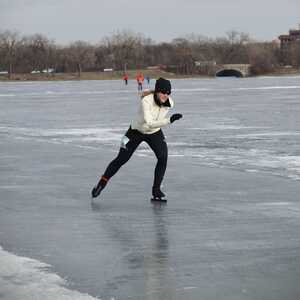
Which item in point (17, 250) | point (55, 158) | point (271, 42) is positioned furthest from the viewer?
point (271, 42)

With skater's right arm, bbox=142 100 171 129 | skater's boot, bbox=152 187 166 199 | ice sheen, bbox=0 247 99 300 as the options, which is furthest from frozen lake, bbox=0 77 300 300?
skater's right arm, bbox=142 100 171 129

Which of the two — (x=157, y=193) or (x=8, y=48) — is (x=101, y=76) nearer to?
(x=8, y=48)

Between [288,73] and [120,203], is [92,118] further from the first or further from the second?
[288,73]

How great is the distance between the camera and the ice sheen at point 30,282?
5613mm

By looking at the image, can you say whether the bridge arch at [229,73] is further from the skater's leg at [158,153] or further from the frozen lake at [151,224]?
the skater's leg at [158,153]

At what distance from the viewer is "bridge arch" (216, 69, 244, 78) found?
126m

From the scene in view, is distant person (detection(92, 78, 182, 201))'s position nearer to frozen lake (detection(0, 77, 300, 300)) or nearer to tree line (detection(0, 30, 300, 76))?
frozen lake (detection(0, 77, 300, 300))

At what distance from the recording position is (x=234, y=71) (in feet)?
419

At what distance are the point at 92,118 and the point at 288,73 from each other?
4201 inches

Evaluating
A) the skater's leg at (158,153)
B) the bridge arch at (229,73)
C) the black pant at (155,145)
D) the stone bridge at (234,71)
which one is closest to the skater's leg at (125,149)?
the black pant at (155,145)

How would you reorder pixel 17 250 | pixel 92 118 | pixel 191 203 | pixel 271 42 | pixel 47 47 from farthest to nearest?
1. pixel 271 42
2. pixel 47 47
3. pixel 92 118
4. pixel 191 203
5. pixel 17 250

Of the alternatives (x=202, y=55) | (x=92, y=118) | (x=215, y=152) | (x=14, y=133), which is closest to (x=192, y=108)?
(x=92, y=118)

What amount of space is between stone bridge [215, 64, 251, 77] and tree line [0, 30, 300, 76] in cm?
213

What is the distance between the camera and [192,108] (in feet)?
109
